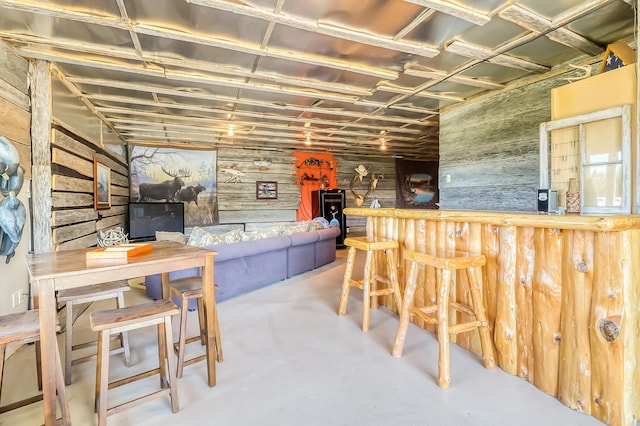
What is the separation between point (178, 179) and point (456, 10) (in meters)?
6.21

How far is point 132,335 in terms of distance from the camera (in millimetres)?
2752

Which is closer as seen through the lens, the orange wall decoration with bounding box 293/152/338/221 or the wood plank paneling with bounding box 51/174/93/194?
the wood plank paneling with bounding box 51/174/93/194

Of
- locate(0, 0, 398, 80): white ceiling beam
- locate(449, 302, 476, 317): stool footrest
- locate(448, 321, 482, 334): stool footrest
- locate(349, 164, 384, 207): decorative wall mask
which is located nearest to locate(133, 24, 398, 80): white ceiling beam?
locate(0, 0, 398, 80): white ceiling beam

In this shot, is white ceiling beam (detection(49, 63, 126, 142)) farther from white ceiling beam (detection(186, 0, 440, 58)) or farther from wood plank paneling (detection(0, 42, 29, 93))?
white ceiling beam (detection(186, 0, 440, 58))

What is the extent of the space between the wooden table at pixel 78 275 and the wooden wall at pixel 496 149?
348 cm

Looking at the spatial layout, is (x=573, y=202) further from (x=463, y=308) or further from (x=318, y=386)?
(x=318, y=386)

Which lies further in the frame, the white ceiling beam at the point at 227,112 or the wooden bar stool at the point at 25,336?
the white ceiling beam at the point at 227,112

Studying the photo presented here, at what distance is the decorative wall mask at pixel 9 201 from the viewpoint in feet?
6.77

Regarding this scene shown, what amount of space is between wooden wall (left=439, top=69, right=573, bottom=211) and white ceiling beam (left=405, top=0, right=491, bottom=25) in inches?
62.9

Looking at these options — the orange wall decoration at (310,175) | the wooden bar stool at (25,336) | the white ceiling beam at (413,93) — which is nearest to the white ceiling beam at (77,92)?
the wooden bar stool at (25,336)

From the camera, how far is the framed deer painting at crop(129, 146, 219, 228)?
632cm

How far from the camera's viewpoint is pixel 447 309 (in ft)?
6.64

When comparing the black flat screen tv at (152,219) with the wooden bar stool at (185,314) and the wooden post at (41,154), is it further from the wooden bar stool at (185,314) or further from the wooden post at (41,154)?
the wooden bar stool at (185,314)

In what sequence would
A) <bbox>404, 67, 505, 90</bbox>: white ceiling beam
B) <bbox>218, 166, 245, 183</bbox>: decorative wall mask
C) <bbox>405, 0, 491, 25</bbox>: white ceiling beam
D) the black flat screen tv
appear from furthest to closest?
<bbox>218, 166, 245, 183</bbox>: decorative wall mask < the black flat screen tv < <bbox>404, 67, 505, 90</bbox>: white ceiling beam < <bbox>405, 0, 491, 25</bbox>: white ceiling beam
